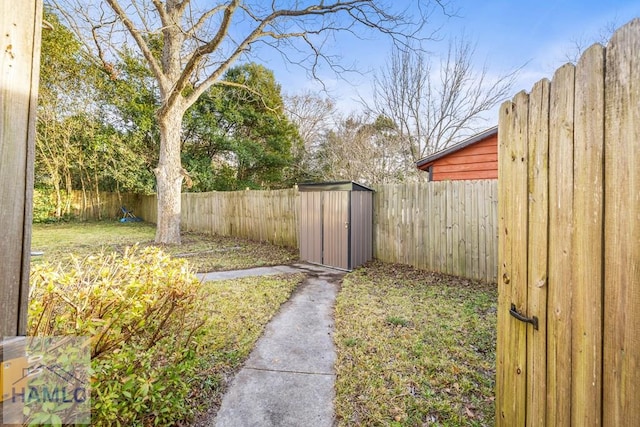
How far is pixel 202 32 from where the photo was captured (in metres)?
7.94

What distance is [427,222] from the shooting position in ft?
18.6

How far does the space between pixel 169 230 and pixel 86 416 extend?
25.8 ft

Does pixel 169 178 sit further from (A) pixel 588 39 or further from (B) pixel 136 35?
(A) pixel 588 39

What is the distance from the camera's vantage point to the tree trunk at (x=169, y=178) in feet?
26.8

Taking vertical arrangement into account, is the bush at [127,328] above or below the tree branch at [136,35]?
below

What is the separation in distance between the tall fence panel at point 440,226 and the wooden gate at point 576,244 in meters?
3.90

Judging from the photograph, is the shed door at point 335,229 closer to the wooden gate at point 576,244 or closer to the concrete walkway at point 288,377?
the concrete walkway at point 288,377

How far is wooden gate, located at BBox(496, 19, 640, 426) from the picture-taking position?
38.6 inches

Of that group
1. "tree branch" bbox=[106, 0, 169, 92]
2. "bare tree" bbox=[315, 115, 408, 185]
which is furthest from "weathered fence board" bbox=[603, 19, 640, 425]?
"bare tree" bbox=[315, 115, 408, 185]

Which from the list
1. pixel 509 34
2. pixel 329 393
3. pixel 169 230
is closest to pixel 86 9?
pixel 169 230

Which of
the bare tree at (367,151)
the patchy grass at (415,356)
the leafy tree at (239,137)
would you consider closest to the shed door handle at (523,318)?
the patchy grass at (415,356)

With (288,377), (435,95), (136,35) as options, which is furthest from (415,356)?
(435,95)

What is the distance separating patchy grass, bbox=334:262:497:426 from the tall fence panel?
655mm

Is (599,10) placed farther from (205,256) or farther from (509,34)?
(205,256)
